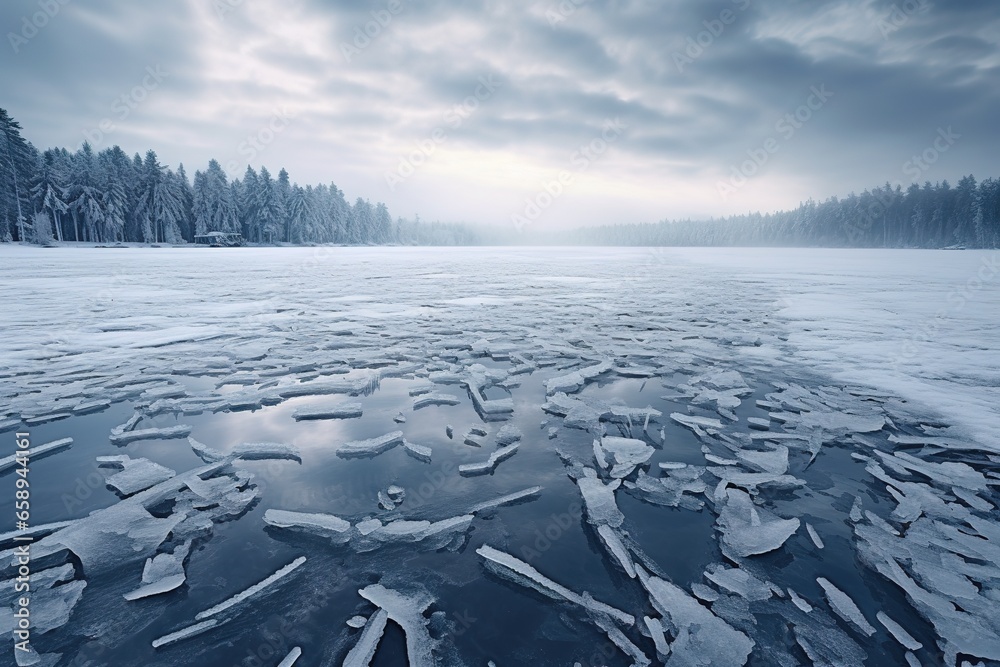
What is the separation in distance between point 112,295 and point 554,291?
542 inches

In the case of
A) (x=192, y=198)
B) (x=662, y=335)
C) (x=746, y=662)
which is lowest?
(x=746, y=662)

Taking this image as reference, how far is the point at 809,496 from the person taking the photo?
117 inches

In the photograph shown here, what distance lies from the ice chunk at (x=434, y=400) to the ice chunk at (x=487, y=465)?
1.30 m

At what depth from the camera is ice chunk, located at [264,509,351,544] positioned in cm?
254

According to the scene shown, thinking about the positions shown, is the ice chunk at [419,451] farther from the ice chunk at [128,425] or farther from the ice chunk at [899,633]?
the ice chunk at [899,633]

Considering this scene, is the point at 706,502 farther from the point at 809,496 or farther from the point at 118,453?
the point at 118,453

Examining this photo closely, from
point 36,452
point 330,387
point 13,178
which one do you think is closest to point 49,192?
point 13,178

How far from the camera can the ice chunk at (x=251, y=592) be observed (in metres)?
1.96

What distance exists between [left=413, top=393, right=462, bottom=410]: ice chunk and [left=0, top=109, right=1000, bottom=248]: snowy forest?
201 ft

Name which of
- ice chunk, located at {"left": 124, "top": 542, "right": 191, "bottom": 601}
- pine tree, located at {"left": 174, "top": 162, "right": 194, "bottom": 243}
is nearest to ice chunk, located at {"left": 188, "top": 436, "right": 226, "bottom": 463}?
ice chunk, located at {"left": 124, "top": 542, "right": 191, "bottom": 601}

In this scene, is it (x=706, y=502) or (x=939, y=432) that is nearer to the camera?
(x=706, y=502)

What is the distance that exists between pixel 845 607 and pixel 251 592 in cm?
289

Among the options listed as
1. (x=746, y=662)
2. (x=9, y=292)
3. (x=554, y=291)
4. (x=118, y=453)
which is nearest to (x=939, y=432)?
(x=746, y=662)

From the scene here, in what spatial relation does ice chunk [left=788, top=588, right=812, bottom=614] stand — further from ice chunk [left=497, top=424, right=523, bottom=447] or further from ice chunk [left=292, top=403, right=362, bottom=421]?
ice chunk [left=292, top=403, right=362, bottom=421]
